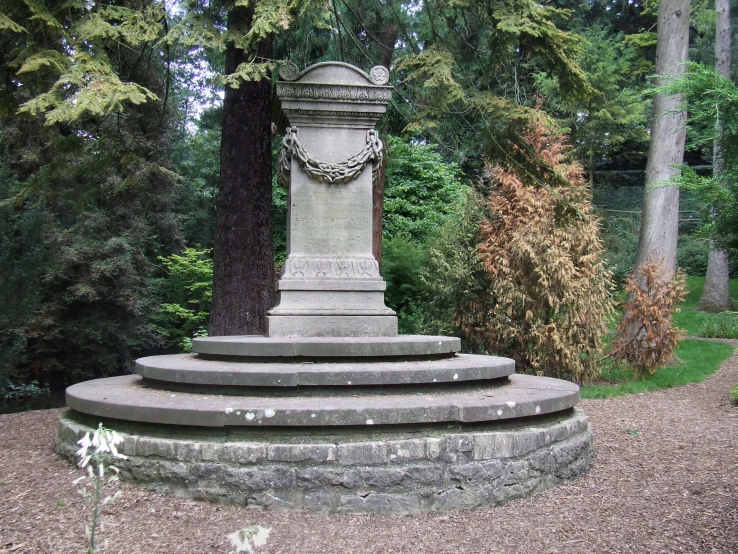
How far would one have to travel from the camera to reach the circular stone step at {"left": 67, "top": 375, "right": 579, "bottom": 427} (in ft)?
14.7

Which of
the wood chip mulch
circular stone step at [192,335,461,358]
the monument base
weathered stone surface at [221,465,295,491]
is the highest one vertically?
the monument base

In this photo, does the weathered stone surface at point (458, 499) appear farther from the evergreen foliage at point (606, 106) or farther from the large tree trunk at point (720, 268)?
the evergreen foliage at point (606, 106)

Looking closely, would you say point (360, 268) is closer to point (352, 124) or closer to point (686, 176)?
point (352, 124)

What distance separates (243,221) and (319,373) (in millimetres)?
4094

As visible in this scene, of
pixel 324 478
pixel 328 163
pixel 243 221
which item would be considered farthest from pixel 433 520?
pixel 243 221

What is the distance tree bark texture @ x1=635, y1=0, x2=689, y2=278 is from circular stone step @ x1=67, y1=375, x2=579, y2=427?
820cm

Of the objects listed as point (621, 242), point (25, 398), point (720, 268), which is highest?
point (621, 242)

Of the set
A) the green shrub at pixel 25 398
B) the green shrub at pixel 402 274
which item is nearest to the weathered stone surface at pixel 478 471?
the green shrub at pixel 25 398

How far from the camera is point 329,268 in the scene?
6566mm

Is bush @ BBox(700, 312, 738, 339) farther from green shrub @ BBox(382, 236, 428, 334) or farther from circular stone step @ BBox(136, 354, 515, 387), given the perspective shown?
circular stone step @ BBox(136, 354, 515, 387)

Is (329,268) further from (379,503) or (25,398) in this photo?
(25,398)

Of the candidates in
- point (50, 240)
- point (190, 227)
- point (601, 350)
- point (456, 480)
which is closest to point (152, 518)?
point (456, 480)

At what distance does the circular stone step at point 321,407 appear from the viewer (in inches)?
177

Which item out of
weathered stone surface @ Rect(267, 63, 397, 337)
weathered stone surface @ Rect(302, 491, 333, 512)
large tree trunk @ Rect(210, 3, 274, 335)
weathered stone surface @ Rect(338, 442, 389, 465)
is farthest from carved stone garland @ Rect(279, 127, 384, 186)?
weathered stone surface @ Rect(302, 491, 333, 512)
